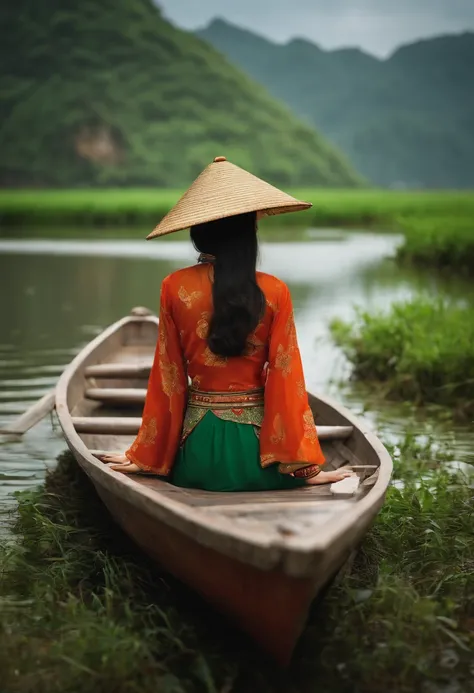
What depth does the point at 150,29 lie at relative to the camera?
86.6 metres

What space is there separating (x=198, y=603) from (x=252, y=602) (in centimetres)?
54

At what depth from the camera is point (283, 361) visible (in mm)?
3387

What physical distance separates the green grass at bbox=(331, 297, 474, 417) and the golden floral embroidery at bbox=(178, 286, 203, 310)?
324 cm

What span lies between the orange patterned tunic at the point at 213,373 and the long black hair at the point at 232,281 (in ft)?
0.17

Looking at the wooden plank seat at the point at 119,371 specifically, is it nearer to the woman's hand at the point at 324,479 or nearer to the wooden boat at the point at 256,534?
the wooden boat at the point at 256,534

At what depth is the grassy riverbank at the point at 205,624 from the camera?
288cm

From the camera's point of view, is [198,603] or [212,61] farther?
[212,61]

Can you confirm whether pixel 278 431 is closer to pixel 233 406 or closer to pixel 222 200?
pixel 233 406

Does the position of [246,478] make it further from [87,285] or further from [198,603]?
[87,285]

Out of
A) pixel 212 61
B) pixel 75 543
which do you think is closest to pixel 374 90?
pixel 212 61

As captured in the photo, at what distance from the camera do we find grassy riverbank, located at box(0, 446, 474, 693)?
2.88m

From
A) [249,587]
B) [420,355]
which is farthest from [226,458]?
[420,355]

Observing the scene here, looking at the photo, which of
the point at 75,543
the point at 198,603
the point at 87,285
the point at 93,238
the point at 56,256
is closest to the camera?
the point at 198,603

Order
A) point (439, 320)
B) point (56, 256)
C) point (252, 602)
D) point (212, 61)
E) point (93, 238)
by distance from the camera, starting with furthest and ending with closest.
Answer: point (212, 61), point (93, 238), point (56, 256), point (439, 320), point (252, 602)
